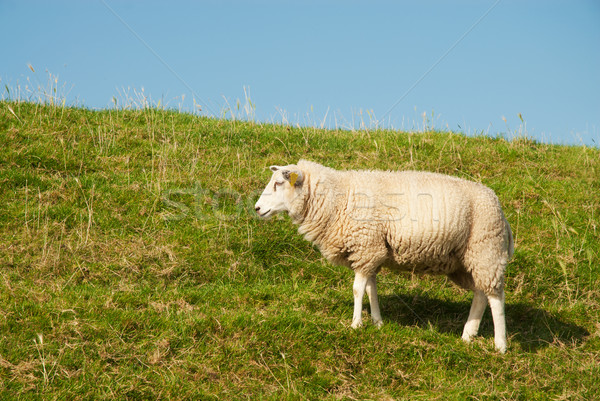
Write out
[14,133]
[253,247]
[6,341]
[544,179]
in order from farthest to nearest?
[544,179] < [14,133] < [253,247] < [6,341]

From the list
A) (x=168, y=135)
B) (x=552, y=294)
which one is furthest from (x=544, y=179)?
(x=168, y=135)

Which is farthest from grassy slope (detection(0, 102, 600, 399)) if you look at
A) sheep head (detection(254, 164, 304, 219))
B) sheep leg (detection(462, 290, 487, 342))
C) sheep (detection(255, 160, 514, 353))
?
sheep head (detection(254, 164, 304, 219))

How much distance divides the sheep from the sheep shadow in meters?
0.46

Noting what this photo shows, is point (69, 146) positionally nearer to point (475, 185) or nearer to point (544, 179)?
point (475, 185)

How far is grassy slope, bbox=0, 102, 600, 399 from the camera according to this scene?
524 centimetres

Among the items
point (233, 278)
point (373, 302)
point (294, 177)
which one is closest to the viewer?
point (373, 302)

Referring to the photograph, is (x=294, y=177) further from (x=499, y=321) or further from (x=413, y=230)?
(x=499, y=321)

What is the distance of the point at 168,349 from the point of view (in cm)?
532

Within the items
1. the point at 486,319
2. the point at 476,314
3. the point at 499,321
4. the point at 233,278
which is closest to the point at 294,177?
the point at 233,278

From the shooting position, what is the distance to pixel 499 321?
6.38 metres

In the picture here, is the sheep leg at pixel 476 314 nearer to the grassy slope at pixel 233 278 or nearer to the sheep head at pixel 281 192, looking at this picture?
the grassy slope at pixel 233 278

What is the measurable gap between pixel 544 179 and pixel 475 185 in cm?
472

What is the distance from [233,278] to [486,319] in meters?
3.25

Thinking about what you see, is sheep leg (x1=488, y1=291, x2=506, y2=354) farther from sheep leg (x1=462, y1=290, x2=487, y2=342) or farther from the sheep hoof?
sheep leg (x1=462, y1=290, x2=487, y2=342)
